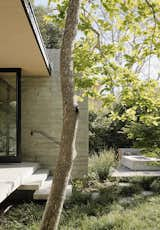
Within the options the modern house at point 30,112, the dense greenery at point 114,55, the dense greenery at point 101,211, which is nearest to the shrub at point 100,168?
the modern house at point 30,112

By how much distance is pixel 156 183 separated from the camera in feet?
22.6

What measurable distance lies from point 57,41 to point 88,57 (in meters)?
8.77

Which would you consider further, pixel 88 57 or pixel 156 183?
pixel 156 183

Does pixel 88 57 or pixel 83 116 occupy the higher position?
pixel 88 57

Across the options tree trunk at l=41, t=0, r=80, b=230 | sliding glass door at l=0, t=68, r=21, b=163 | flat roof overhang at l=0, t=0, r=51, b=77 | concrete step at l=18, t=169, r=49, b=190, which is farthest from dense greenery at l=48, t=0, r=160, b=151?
sliding glass door at l=0, t=68, r=21, b=163

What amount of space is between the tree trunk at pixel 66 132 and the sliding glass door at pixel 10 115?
3661mm

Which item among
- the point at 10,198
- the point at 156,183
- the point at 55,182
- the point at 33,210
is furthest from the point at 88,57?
the point at 156,183

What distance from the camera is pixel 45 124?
7109 millimetres

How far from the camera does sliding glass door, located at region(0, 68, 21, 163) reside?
641 cm

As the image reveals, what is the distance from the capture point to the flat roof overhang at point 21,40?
3.35m

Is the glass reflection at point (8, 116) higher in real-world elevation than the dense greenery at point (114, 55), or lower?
lower

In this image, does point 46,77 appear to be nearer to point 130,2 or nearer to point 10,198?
point 10,198

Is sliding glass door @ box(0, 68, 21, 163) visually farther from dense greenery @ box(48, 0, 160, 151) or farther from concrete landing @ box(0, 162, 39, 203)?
dense greenery @ box(48, 0, 160, 151)

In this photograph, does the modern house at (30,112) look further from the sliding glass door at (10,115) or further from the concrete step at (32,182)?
the concrete step at (32,182)
